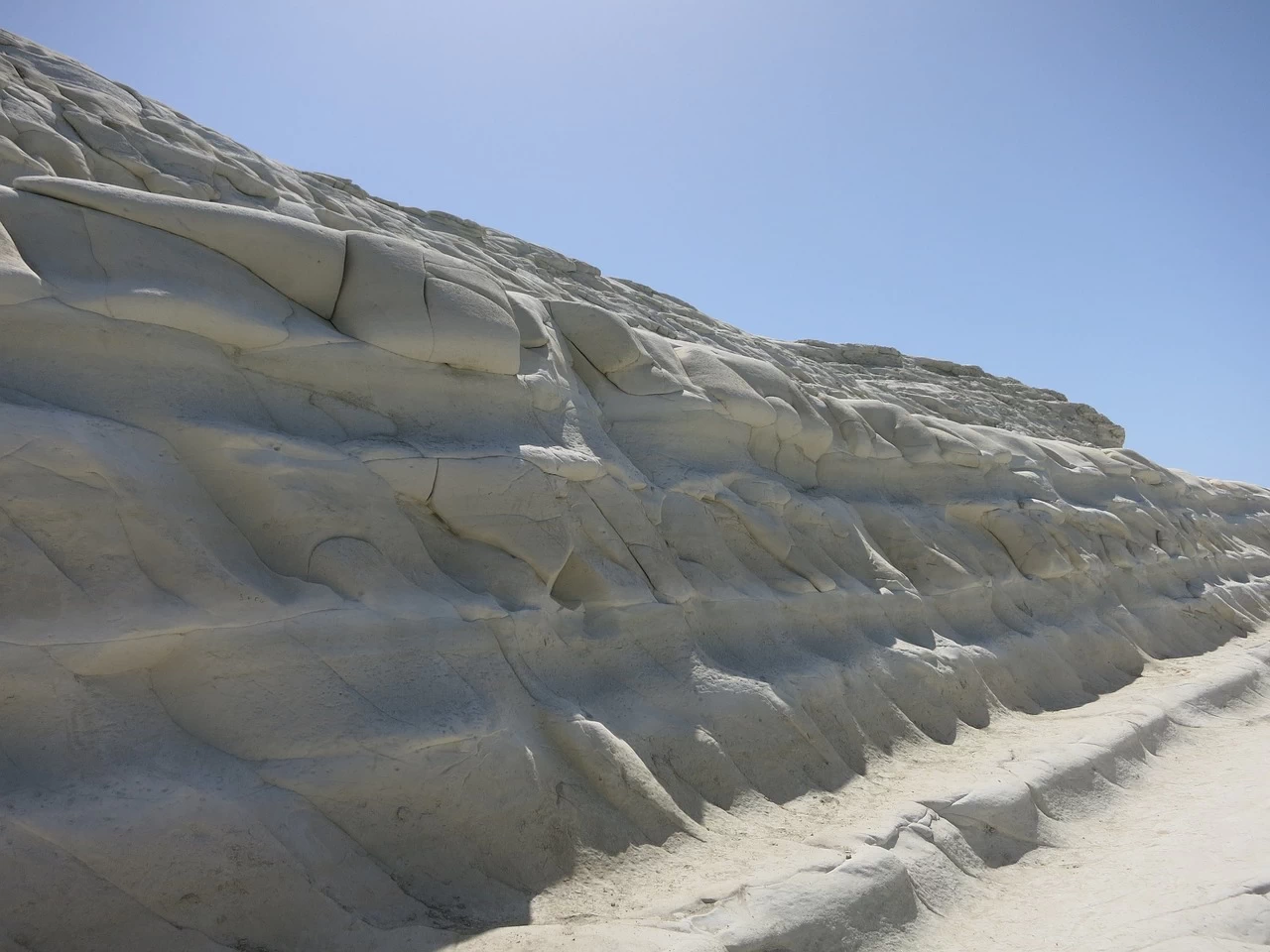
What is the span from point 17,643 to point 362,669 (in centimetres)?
94

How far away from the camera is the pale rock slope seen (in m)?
2.50

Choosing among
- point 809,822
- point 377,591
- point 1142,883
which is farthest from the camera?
point 809,822

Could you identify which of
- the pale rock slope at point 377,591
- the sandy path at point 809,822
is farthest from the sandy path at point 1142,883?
the pale rock slope at point 377,591

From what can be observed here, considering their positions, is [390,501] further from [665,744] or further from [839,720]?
[839,720]

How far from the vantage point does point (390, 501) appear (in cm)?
354

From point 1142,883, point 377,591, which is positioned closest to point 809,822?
point 1142,883

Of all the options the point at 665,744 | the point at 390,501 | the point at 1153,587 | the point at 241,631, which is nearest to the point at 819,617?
the point at 665,744

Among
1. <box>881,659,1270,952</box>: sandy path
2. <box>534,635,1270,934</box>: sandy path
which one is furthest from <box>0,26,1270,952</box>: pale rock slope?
<box>881,659,1270,952</box>: sandy path

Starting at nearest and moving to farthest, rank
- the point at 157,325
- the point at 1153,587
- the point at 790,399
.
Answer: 1. the point at 157,325
2. the point at 790,399
3. the point at 1153,587

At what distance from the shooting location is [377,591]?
3238 millimetres

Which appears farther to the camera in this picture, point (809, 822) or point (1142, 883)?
point (809, 822)

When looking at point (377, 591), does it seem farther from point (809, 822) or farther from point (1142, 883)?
point (1142, 883)

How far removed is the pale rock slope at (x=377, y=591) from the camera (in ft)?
8.20

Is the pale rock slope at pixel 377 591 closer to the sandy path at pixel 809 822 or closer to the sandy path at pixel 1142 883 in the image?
the sandy path at pixel 809 822
